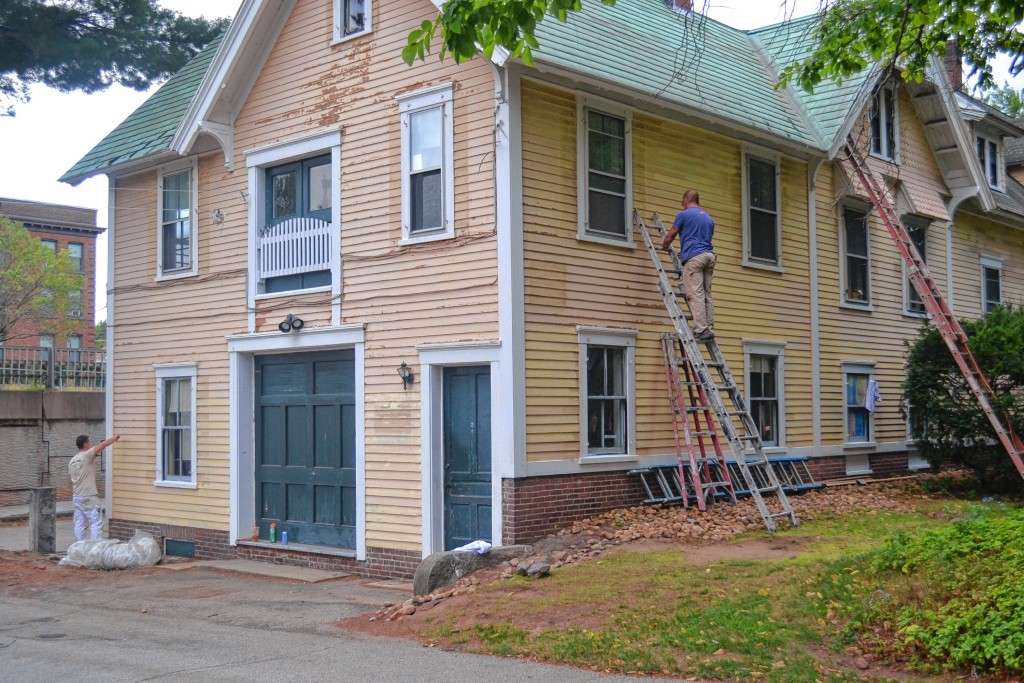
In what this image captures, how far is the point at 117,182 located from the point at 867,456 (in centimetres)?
1381

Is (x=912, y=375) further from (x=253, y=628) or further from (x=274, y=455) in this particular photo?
(x=253, y=628)

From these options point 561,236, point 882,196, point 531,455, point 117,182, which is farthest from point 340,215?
point 882,196

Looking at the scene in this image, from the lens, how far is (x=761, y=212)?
17375mm

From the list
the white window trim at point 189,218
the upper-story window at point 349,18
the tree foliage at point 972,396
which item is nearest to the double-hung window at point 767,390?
the tree foliage at point 972,396

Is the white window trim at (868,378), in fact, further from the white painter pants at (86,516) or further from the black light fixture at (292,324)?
the white painter pants at (86,516)

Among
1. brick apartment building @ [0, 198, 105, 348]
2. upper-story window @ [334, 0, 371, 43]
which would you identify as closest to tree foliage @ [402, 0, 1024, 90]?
upper-story window @ [334, 0, 371, 43]

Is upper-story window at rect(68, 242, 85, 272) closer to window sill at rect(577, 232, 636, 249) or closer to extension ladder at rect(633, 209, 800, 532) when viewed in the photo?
window sill at rect(577, 232, 636, 249)

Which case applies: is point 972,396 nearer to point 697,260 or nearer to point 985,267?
point 697,260

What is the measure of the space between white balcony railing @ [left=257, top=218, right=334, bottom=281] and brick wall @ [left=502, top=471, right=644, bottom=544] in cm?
456

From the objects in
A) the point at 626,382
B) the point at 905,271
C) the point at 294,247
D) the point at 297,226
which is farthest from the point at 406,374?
the point at 905,271

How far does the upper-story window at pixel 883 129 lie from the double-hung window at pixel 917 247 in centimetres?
147

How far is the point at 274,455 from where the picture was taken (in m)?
16.5

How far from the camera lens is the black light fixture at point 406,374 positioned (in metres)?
14.2

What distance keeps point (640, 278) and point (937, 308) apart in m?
5.34
